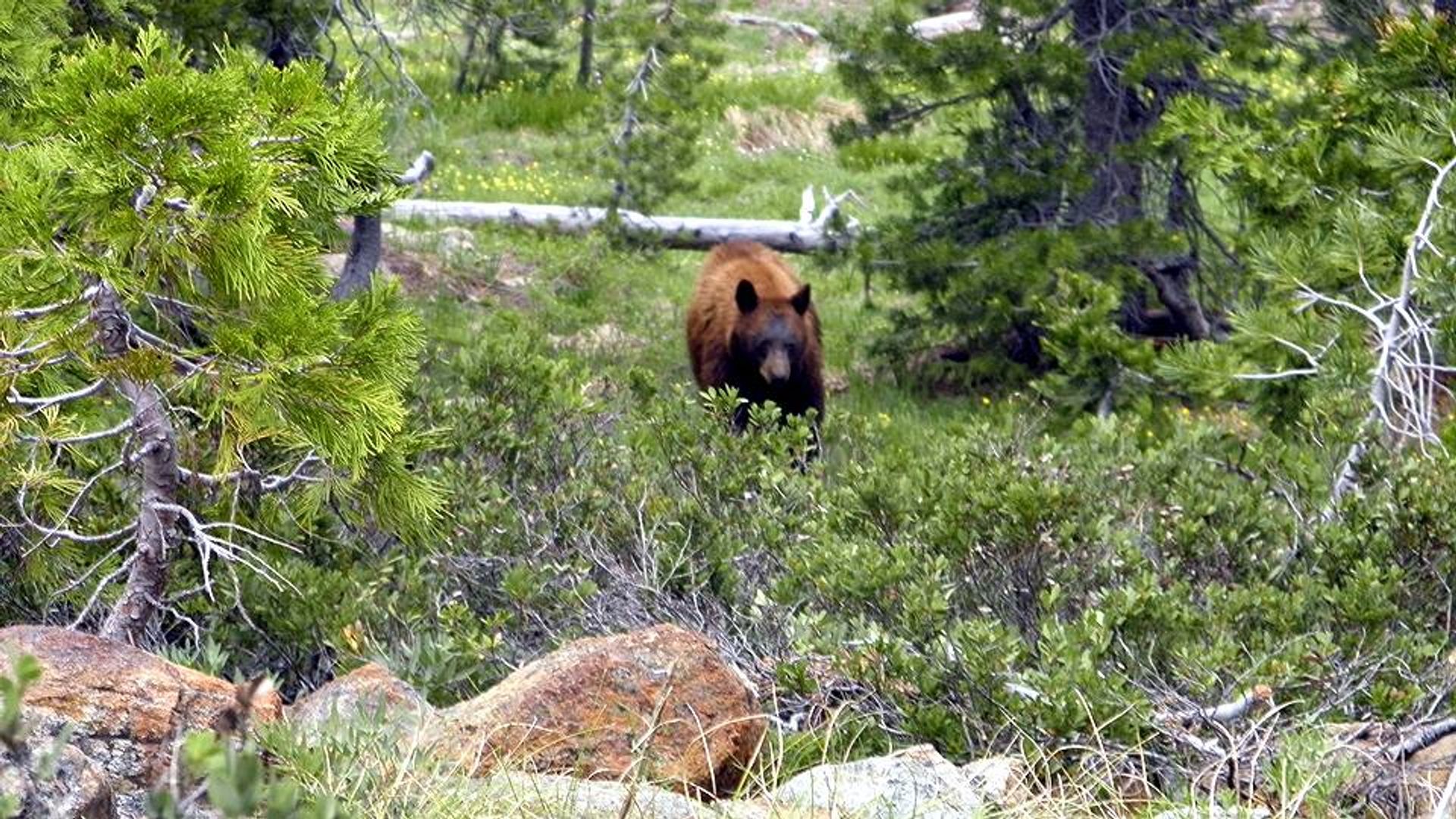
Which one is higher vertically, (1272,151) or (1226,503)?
(1272,151)

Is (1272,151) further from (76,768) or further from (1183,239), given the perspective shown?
(76,768)

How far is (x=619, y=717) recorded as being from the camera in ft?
16.7

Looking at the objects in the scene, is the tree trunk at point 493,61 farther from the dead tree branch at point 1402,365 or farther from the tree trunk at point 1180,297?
the dead tree branch at point 1402,365

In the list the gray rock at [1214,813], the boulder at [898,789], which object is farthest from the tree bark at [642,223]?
the gray rock at [1214,813]

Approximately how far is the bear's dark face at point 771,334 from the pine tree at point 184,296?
6.57 meters

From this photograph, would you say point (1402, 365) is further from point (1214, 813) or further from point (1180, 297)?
point (1180, 297)

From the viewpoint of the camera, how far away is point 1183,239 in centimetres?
1362

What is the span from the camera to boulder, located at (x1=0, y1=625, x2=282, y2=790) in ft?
14.6

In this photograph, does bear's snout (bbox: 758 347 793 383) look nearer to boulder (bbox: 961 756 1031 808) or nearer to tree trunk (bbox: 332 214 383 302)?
tree trunk (bbox: 332 214 383 302)

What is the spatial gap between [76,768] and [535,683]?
1.45 meters

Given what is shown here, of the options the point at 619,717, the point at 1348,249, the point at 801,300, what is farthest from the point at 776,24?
the point at 619,717

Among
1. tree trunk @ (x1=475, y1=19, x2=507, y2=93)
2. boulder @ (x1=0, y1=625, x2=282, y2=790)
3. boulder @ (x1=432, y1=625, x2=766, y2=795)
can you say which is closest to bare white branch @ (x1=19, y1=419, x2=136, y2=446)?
boulder @ (x1=0, y1=625, x2=282, y2=790)

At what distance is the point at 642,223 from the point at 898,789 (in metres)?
11.9

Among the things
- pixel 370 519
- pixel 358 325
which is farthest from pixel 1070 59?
pixel 358 325
